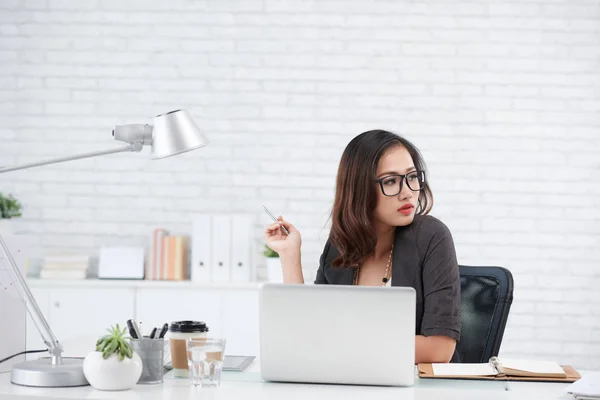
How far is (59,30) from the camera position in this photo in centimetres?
450

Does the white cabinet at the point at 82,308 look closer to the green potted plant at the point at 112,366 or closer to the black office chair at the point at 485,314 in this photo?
the black office chair at the point at 485,314

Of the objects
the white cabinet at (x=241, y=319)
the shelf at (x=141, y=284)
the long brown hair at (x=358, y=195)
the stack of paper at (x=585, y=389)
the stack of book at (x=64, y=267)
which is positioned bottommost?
the white cabinet at (x=241, y=319)

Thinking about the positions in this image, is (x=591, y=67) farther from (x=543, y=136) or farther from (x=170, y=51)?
(x=170, y=51)

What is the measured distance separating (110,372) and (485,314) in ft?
4.21

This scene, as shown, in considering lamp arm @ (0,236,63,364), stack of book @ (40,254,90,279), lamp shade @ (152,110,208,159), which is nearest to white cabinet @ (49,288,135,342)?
stack of book @ (40,254,90,279)

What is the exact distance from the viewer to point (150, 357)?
183 centimetres

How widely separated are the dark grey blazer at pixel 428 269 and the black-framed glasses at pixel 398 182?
0.12m

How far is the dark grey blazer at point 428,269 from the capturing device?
2.25 m

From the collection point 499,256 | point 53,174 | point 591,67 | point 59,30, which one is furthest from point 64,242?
point 591,67

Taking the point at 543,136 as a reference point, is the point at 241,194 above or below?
below

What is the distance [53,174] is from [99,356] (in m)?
2.94

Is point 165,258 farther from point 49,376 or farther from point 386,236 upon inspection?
point 49,376

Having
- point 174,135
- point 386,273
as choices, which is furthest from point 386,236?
point 174,135

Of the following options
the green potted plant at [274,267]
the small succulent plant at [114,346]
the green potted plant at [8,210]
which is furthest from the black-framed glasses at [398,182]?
the green potted plant at [8,210]
